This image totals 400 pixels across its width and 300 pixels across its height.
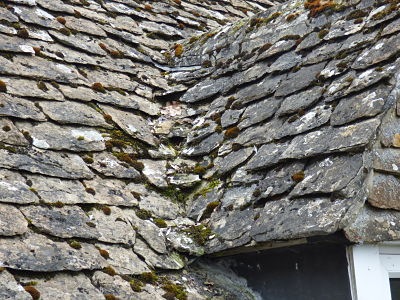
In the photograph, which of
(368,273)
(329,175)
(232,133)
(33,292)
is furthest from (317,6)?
(33,292)

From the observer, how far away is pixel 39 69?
4.93m

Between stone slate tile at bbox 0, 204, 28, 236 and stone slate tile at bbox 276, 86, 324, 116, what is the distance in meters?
1.96

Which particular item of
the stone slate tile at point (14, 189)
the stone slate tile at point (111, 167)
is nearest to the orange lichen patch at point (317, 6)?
the stone slate tile at point (111, 167)

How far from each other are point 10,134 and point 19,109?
32cm

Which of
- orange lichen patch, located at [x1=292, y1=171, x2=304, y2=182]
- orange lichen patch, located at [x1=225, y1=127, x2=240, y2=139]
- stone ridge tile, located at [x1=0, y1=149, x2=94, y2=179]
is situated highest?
orange lichen patch, located at [x1=225, y1=127, x2=240, y2=139]

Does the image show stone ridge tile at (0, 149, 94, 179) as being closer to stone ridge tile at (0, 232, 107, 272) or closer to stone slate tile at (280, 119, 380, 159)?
stone ridge tile at (0, 232, 107, 272)

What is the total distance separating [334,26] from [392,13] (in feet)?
1.83

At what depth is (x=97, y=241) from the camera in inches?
142

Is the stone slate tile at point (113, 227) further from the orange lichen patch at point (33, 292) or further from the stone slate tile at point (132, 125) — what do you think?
the stone slate tile at point (132, 125)

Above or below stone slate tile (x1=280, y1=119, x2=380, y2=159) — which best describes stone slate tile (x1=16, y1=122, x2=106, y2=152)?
above

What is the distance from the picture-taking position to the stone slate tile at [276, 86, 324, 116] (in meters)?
4.30

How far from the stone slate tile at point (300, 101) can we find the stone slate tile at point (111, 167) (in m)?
1.13

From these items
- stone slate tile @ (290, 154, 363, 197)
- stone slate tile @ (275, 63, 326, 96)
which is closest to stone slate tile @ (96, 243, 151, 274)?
stone slate tile @ (290, 154, 363, 197)

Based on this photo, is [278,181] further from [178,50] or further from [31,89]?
[178,50]
